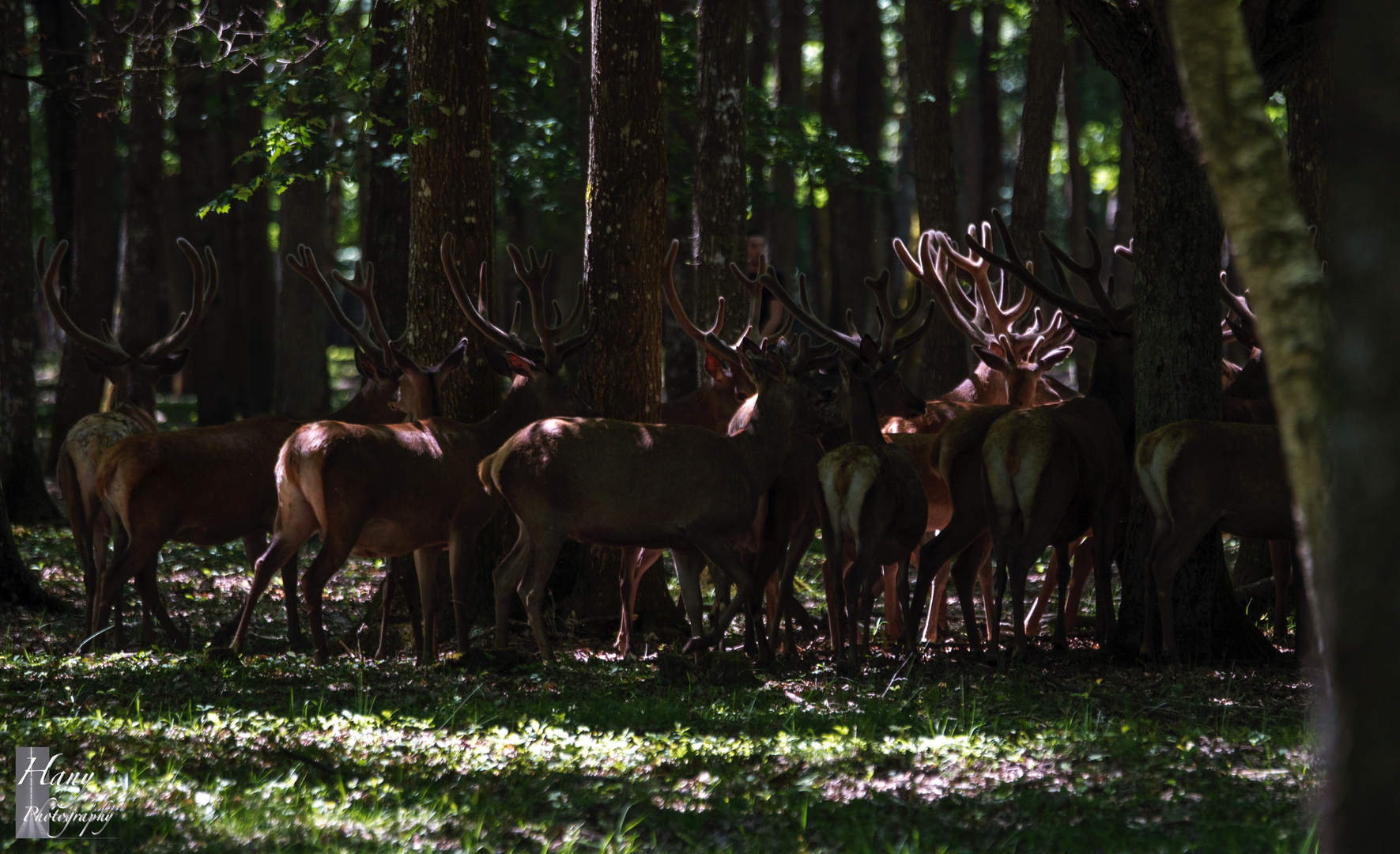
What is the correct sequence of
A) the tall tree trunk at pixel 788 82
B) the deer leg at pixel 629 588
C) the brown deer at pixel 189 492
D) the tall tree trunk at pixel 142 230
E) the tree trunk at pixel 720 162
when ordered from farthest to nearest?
1. the tall tree trunk at pixel 788 82
2. the tall tree trunk at pixel 142 230
3. the tree trunk at pixel 720 162
4. the deer leg at pixel 629 588
5. the brown deer at pixel 189 492

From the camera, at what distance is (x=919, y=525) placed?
8.24 meters

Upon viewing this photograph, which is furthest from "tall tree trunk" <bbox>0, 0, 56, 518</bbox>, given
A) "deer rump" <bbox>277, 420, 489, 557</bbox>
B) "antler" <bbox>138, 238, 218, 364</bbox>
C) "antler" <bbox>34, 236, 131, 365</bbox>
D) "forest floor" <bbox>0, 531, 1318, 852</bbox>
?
"deer rump" <bbox>277, 420, 489, 557</bbox>

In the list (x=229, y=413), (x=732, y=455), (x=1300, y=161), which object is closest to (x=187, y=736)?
(x=732, y=455)

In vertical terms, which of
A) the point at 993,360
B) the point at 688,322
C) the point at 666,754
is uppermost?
the point at 688,322

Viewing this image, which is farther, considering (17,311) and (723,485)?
(17,311)

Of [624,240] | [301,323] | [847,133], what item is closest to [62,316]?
[624,240]

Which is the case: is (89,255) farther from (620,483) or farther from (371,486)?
(620,483)

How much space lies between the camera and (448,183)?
9.48 m

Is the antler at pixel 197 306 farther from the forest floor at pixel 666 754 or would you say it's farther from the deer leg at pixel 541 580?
the deer leg at pixel 541 580

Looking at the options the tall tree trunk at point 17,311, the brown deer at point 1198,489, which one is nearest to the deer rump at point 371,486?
the brown deer at point 1198,489

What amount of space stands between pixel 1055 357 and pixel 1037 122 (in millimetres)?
4300

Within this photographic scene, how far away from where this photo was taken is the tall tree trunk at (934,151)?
15023 millimetres

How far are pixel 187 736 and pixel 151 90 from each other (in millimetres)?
11339

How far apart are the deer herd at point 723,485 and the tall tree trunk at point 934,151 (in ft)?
17.3
